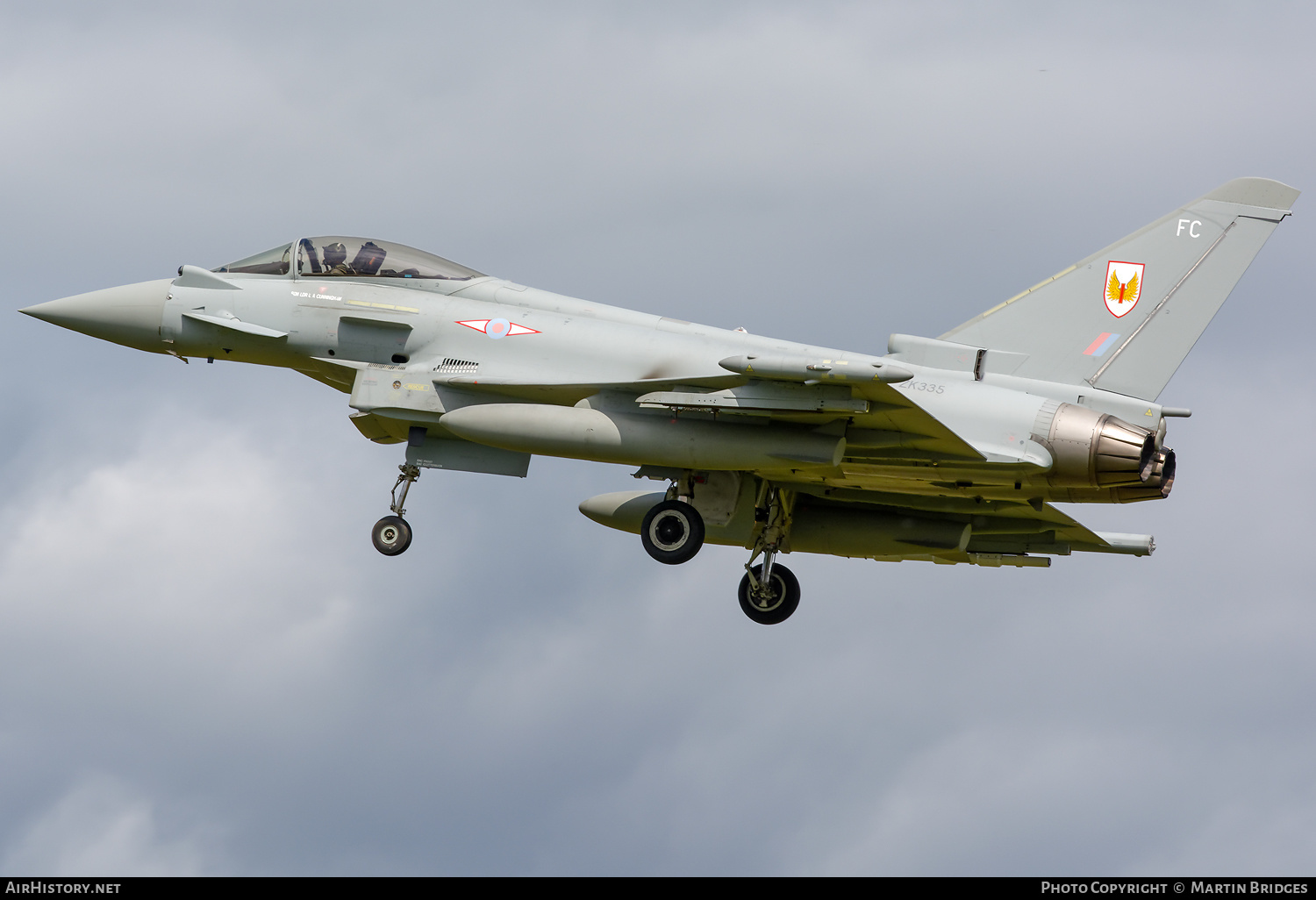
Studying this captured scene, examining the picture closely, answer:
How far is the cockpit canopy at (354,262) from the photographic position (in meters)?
20.4

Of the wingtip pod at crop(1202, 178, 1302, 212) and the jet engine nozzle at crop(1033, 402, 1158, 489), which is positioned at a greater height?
the wingtip pod at crop(1202, 178, 1302, 212)

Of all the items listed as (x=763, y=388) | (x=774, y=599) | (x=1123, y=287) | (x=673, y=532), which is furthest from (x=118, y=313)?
(x=1123, y=287)

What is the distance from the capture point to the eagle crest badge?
19.0 m

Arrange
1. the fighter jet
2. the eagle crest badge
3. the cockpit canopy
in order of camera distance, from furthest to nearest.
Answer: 1. the cockpit canopy
2. the eagle crest badge
3. the fighter jet

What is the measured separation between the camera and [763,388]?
57.5ft

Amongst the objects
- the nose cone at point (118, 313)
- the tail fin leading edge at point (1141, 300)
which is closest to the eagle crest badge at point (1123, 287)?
the tail fin leading edge at point (1141, 300)

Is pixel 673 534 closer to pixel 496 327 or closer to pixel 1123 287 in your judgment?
pixel 496 327

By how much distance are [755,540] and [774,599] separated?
3.09 ft

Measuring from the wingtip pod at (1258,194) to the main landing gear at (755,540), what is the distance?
671cm

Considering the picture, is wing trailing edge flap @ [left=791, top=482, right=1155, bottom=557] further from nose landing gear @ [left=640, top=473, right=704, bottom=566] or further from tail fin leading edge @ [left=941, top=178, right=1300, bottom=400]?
tail fin leading edge @ [left=941, top=178, right=1300, bottom=400]

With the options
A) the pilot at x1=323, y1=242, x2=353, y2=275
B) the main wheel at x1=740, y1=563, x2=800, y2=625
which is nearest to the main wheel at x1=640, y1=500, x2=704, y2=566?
the main wheel at x1=740, y1=563, x2=800, y2=625

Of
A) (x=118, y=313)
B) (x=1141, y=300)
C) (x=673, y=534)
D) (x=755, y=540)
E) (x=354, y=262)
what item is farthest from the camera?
(x=755, y=540)

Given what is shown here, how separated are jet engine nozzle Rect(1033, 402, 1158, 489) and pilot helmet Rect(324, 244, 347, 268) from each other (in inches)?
361

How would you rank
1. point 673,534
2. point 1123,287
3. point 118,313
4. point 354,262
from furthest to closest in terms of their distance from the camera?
1. point 118,313
2. point 354,262
3. point 673,534
4. point 1123,287
